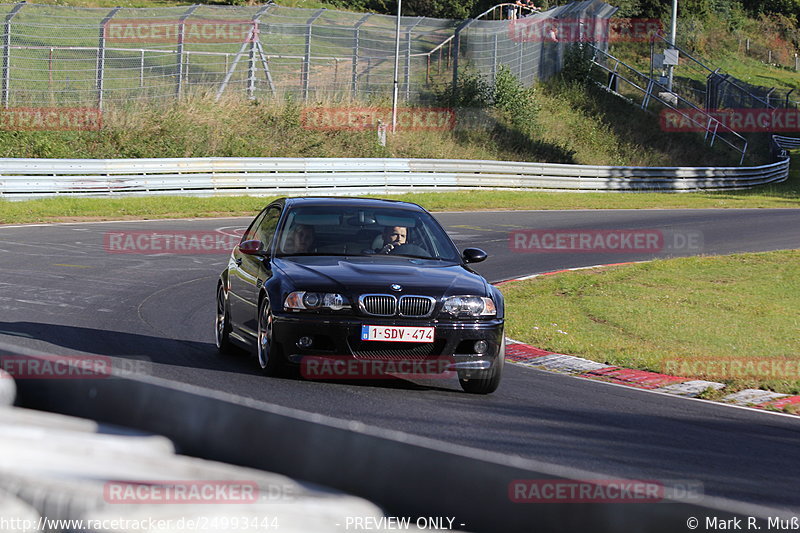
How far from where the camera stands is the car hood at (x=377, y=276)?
8.25 meters

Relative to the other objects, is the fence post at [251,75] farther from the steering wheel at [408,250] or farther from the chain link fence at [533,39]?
the steering wheel at [408,250]

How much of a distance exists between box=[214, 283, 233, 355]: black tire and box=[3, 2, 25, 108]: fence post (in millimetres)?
20505

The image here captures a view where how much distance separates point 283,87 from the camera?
38.4m

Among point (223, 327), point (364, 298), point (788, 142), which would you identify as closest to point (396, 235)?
point (364, 298)

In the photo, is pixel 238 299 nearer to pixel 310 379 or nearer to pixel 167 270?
pixel 310 379

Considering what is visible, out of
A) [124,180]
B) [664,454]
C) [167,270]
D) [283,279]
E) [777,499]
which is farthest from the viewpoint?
[124,180]

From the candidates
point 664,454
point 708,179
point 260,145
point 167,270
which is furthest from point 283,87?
point 664,454

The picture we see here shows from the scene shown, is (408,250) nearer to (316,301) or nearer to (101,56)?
(316,301)

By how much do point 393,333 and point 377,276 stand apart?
1.77ft

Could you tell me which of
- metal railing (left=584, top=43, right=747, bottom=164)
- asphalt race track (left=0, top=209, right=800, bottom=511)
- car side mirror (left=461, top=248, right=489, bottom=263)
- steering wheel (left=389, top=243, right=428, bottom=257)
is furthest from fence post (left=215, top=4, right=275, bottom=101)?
car side mirror (left=461, top=248, right=489, bottom=263)

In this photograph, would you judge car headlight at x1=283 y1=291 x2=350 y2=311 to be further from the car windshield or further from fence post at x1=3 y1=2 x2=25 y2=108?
fence post at x1=3 y1=2 x2=25 y2=108

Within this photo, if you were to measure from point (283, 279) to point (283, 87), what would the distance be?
30.7 metres

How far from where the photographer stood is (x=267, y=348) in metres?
8.57

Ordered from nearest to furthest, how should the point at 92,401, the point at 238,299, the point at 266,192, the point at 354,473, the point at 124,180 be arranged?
the point at 354,473, the point at 92,401, the point at 238,299, the point at 124,180, the point at 266,192
